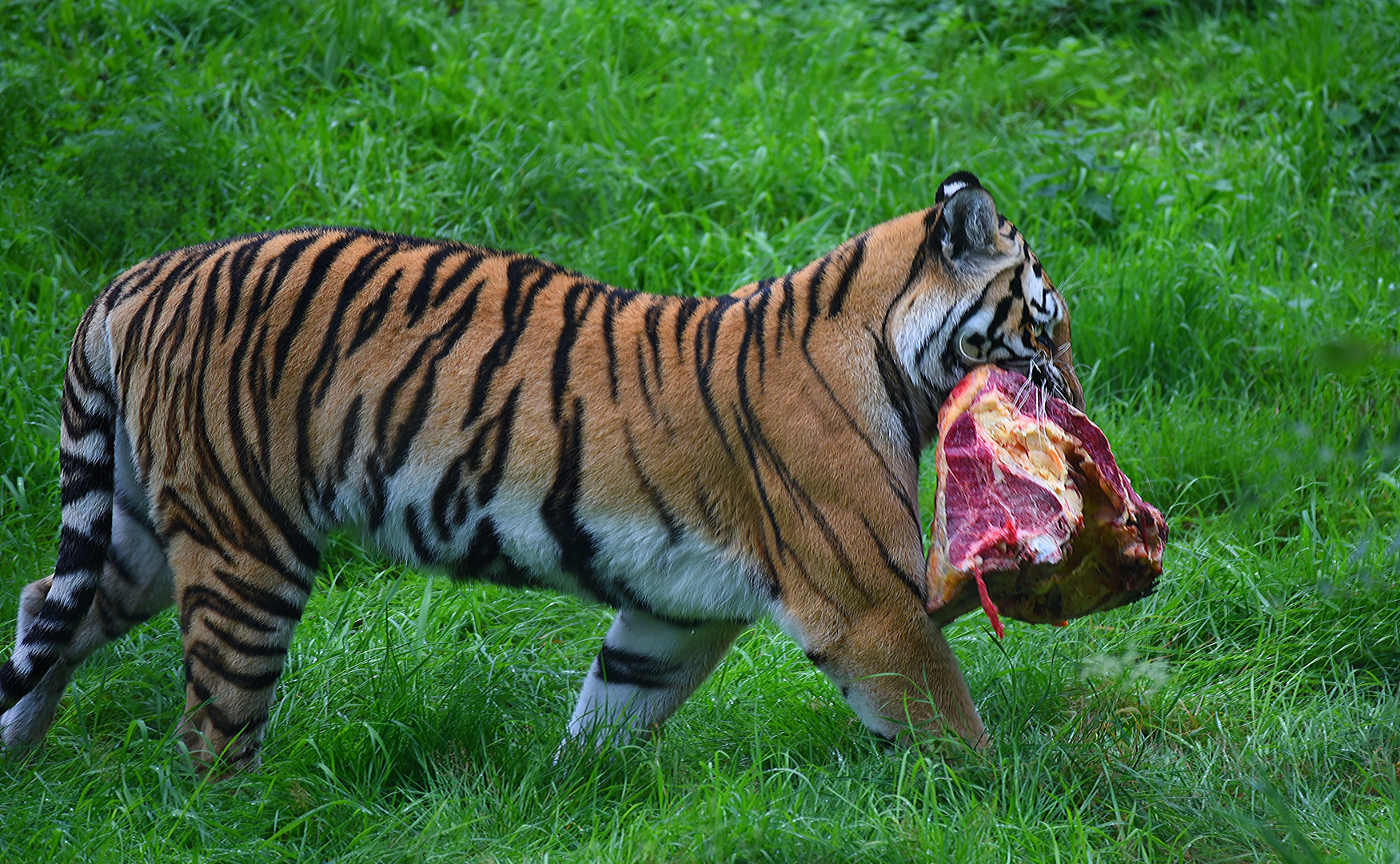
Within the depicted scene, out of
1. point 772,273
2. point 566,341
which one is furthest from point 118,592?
point 772,273

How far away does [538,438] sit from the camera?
3.05 m

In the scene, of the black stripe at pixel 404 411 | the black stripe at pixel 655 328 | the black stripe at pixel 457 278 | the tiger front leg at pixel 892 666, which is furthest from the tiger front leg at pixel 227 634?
the tiger front leg at pixel 892 666

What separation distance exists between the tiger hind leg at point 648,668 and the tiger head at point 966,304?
0.86 metres

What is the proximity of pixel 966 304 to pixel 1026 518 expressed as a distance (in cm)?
57

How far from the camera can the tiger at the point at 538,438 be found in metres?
2.94

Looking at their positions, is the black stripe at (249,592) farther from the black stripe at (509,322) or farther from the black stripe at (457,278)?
the black stripe at (457,278)

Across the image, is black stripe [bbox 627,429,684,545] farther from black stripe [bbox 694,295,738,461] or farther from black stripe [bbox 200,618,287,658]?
black stripe [bbox 200,618,287,658]

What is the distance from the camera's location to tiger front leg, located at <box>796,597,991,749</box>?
9.41 ft

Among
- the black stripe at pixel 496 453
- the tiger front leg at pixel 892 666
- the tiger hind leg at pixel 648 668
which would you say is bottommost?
the tiger hind leg at pixel 648 668

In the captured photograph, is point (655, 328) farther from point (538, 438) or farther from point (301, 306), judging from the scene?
point (301, 306)

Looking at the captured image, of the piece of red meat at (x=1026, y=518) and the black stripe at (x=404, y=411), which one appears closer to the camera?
the piece of red meat at (x=1026, y=518)

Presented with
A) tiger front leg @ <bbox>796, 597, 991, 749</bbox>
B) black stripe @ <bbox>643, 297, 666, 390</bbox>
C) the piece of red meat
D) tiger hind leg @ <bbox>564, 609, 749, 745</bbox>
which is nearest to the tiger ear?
the piece of red meat

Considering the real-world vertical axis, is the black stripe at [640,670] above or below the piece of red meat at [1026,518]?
below

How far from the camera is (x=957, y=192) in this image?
2.95 meters
